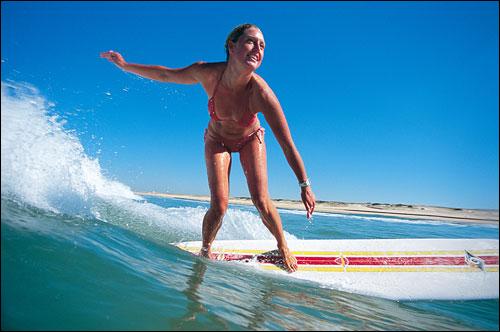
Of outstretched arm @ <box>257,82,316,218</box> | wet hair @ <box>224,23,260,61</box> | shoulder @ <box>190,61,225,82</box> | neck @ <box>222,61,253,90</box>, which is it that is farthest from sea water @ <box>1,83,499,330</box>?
wet hair @ <box>224,23,260,61</box>

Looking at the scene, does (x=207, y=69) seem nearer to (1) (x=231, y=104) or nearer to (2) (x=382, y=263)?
(1) (x=231, y=104)

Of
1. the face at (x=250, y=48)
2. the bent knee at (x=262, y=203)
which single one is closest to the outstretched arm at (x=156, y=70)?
the face at (x=250, y=48)

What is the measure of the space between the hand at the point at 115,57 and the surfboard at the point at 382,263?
235cm

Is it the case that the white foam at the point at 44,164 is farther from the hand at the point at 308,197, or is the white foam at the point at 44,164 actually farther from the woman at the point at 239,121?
the hand at the point at 308,197

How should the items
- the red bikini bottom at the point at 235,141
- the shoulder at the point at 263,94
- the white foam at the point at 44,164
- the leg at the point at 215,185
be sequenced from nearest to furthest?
the white foam at the point at 44,164 < the shoulder at the point at 263,94 < the leg at the point at 215,185 < the red bikini bottom at the point at 235,141

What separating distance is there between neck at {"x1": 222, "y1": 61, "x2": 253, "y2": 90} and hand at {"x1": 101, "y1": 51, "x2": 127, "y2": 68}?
1112mm

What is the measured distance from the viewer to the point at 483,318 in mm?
2404

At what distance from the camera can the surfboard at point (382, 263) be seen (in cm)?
339

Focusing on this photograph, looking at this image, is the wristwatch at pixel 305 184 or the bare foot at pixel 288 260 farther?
the bare foot at pixel 288 260

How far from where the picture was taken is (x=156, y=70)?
3361 mm

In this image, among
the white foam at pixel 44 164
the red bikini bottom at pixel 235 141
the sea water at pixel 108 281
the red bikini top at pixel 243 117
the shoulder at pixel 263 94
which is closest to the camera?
the sea water at pixel 108 281

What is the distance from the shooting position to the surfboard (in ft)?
11.1

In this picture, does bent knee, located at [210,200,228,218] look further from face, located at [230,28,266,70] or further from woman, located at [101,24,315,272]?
face, located at [230,28,266,70]

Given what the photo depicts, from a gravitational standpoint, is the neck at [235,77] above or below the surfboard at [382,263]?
above
